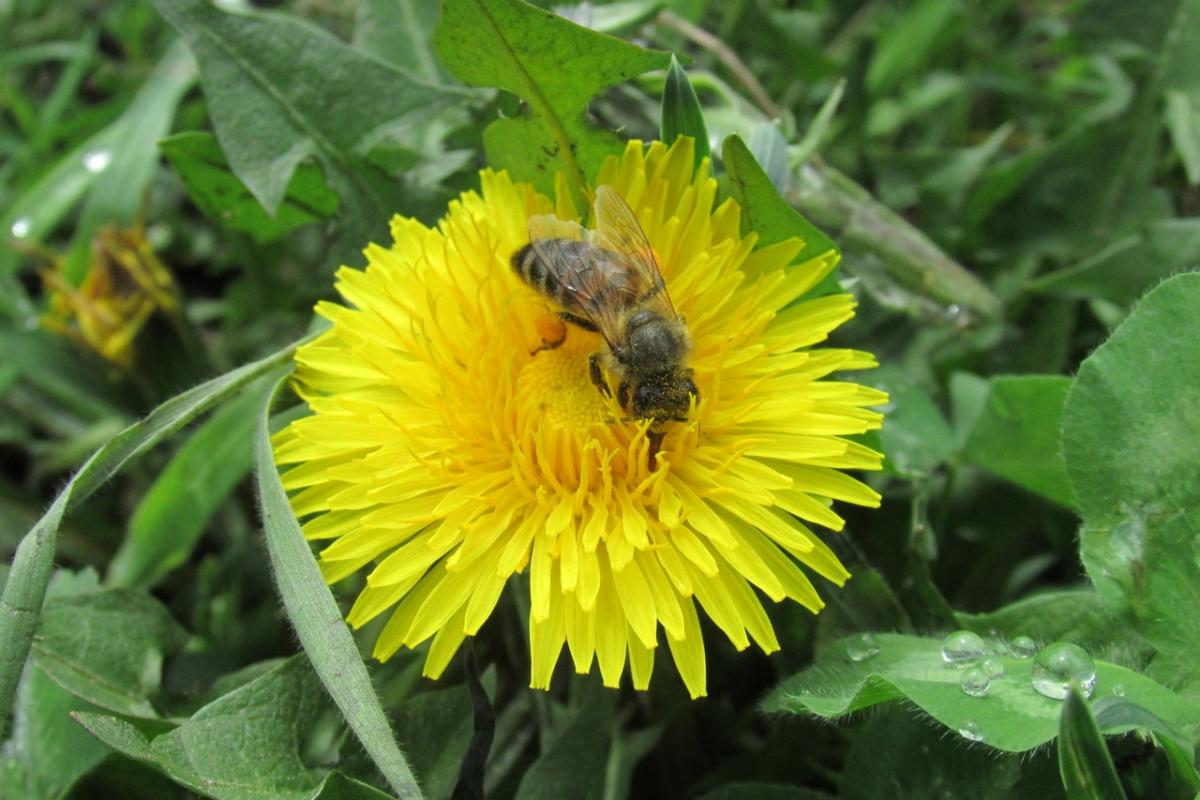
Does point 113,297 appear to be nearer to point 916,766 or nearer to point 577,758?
point 577,758

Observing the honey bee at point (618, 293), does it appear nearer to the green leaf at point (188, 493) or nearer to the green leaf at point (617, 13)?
the green leaf at point (617, 13)

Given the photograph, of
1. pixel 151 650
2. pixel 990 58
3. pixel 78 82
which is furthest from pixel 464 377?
pixel 78 82

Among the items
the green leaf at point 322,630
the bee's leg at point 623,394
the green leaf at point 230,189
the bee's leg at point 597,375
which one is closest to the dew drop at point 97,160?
the green leaf at point 230,189

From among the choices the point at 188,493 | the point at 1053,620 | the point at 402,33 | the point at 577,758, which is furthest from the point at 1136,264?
the point at 188,493

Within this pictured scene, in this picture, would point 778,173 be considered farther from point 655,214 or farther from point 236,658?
point 236,658

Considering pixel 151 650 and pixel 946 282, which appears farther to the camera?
pixel 946 282

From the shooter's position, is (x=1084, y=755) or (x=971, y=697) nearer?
(x=1084, y=755)
